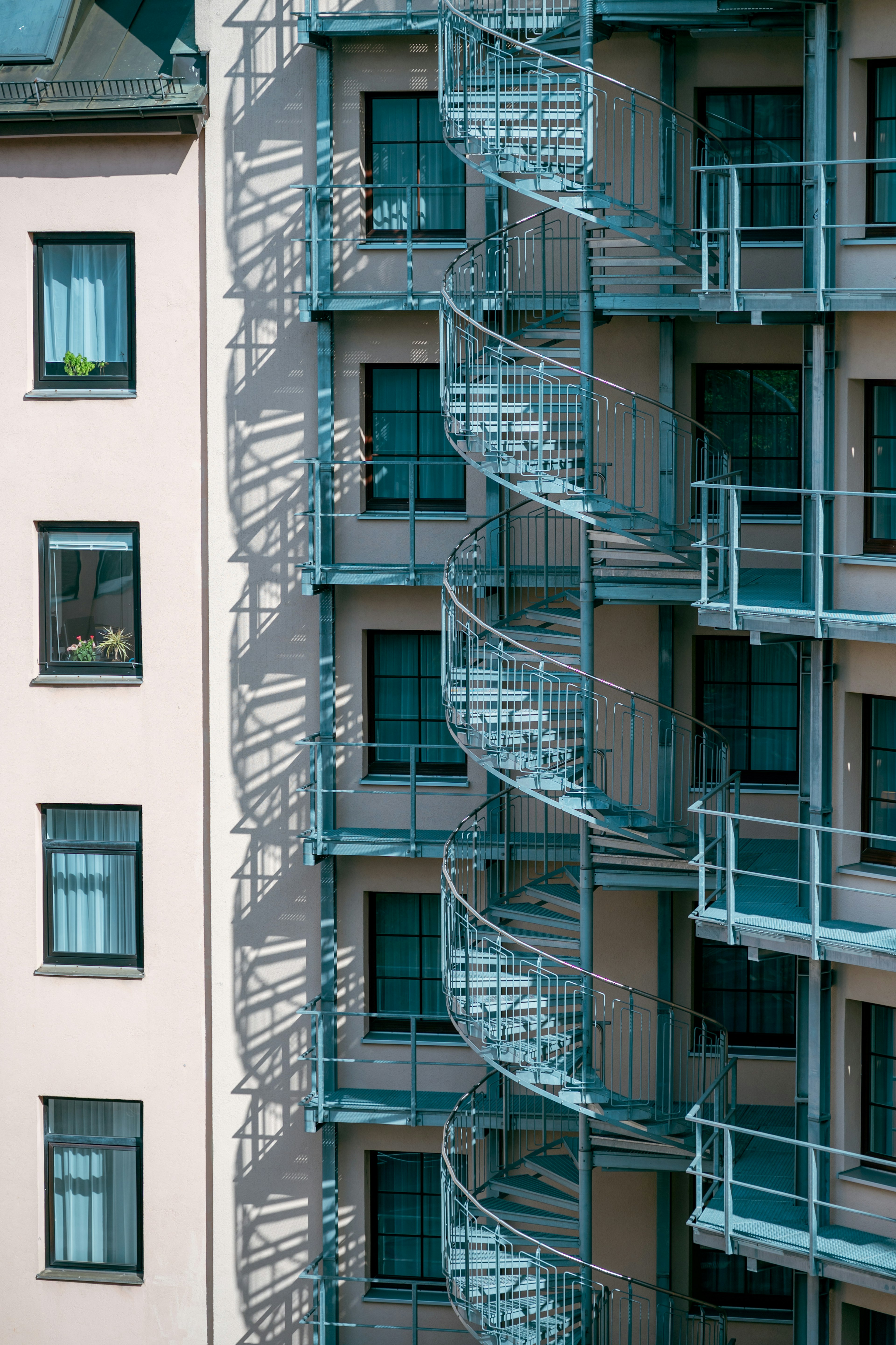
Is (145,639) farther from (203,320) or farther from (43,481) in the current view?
(203,320)

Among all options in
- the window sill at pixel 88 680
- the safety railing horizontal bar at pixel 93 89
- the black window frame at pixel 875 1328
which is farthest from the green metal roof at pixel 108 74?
the black window frame at pixel 875 1328

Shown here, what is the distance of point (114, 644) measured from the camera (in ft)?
57.3

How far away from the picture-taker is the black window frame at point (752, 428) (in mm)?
15969

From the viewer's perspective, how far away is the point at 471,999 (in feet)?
49.9

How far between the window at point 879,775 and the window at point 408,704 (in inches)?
184

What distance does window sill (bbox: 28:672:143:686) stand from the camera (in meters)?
17.3

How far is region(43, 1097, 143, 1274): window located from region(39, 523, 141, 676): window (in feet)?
14.5

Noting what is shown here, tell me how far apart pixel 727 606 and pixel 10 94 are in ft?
28.8

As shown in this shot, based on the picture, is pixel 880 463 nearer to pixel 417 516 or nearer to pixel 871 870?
pixel 871 870

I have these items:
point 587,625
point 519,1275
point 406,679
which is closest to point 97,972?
point 406,679

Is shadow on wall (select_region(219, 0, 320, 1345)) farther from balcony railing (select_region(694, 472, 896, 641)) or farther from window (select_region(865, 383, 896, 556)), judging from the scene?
window (select_region(865, 383, 896, 556))

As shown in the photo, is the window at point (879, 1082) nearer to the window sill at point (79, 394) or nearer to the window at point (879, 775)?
the window at point (879, 775)

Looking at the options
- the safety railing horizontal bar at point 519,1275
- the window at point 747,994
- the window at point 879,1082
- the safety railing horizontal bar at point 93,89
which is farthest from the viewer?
the safety railing horizontal bar at point 93,89

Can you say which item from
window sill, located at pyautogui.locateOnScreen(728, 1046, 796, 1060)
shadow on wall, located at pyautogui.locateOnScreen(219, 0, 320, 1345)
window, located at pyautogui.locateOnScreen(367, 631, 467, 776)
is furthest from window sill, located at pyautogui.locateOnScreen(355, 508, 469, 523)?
window sill, located at pyautogui.locateOnScreen(728, 1046, 796, 1060)
